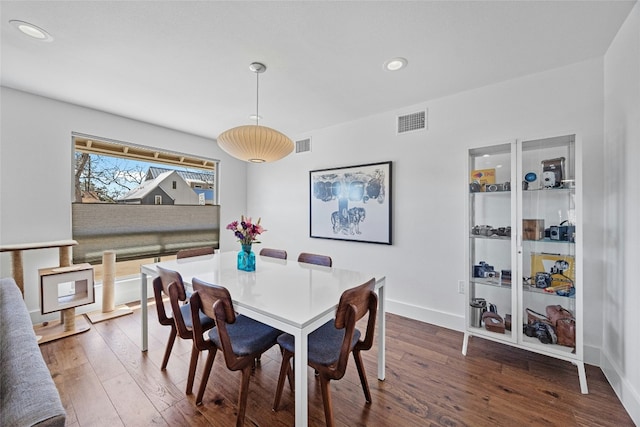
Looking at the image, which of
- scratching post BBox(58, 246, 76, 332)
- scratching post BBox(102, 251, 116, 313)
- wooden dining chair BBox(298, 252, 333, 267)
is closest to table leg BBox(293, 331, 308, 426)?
wooden dining chair BBox(298, 252, 333, 267)

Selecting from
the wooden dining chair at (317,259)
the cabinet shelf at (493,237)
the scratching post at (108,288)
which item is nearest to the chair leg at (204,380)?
the wooden dining chair at (317,259)

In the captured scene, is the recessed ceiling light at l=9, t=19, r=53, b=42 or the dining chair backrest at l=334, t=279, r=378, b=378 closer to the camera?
the dining chair backrest at l=334, t=279, r=378, b=378

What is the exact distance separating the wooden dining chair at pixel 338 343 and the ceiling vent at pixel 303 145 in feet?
9.38

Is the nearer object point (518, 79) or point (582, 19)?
point (582, 19)

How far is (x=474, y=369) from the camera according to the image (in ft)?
6.85

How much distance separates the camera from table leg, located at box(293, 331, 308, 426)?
1.25 m

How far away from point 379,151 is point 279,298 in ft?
7.76

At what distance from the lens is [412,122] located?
3029 mm

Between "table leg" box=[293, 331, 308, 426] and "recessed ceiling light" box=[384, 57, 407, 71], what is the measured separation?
84.6 inches

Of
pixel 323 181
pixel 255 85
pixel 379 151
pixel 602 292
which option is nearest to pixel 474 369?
pixel 602 292

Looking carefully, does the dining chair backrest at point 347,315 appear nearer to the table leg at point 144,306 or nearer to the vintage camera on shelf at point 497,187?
the vintage camera on shelf at point 497,187

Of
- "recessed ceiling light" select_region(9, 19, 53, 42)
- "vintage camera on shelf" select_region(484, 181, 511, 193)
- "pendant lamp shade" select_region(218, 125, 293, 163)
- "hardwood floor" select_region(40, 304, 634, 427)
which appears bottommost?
"hardwood floor" select_region(40, 304, 634, 427)

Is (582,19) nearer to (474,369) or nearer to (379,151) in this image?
(379,151)

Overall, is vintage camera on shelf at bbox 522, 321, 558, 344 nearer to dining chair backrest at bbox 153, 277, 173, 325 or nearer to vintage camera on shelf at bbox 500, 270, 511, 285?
vintage camera on shelf at bbox 500, 270, 511, 285
